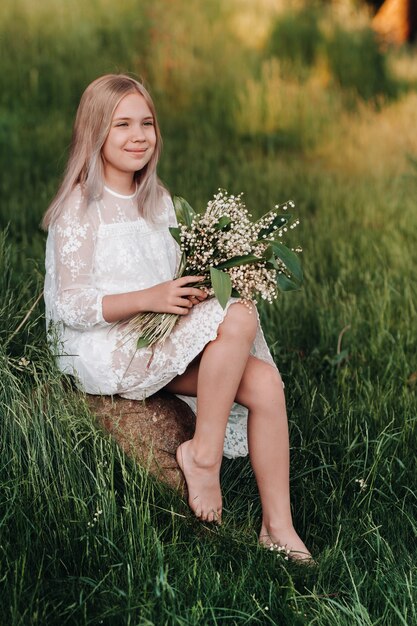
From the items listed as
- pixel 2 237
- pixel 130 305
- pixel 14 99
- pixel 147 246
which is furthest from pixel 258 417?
pixel 14 99

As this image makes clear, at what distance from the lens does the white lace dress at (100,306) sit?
9.89ft

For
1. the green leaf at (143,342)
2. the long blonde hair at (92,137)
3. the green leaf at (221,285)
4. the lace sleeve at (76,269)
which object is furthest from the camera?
the long blonde hair at (92,137)

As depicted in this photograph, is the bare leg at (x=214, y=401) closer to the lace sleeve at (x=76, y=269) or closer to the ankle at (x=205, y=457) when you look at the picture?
the ankle at (x=205, y=457)

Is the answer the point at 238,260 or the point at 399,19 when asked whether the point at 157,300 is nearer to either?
the point at 238,260

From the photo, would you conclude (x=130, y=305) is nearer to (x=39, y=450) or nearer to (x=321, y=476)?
(x=39, y=450)

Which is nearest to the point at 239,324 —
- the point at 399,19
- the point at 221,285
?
the point at 221,285

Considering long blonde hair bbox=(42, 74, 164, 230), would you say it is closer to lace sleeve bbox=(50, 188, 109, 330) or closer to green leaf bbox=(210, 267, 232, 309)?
lace sleeve bbox=(50, 188, 109, 330)

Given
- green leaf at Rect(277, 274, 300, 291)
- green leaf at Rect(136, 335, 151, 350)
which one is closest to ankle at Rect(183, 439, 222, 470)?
green leaf at Rect(136, 335, 151, 350)

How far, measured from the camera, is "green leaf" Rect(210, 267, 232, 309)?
2.79 m

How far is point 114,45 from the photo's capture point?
866cm

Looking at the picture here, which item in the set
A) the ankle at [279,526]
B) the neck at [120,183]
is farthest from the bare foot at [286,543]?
the neck at [120,183]

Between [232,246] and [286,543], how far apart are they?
0.96 metres

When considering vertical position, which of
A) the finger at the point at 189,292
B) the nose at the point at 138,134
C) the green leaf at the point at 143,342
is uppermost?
the nose at the point at 138,134

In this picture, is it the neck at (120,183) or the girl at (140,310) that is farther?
the neck at (120,183)
